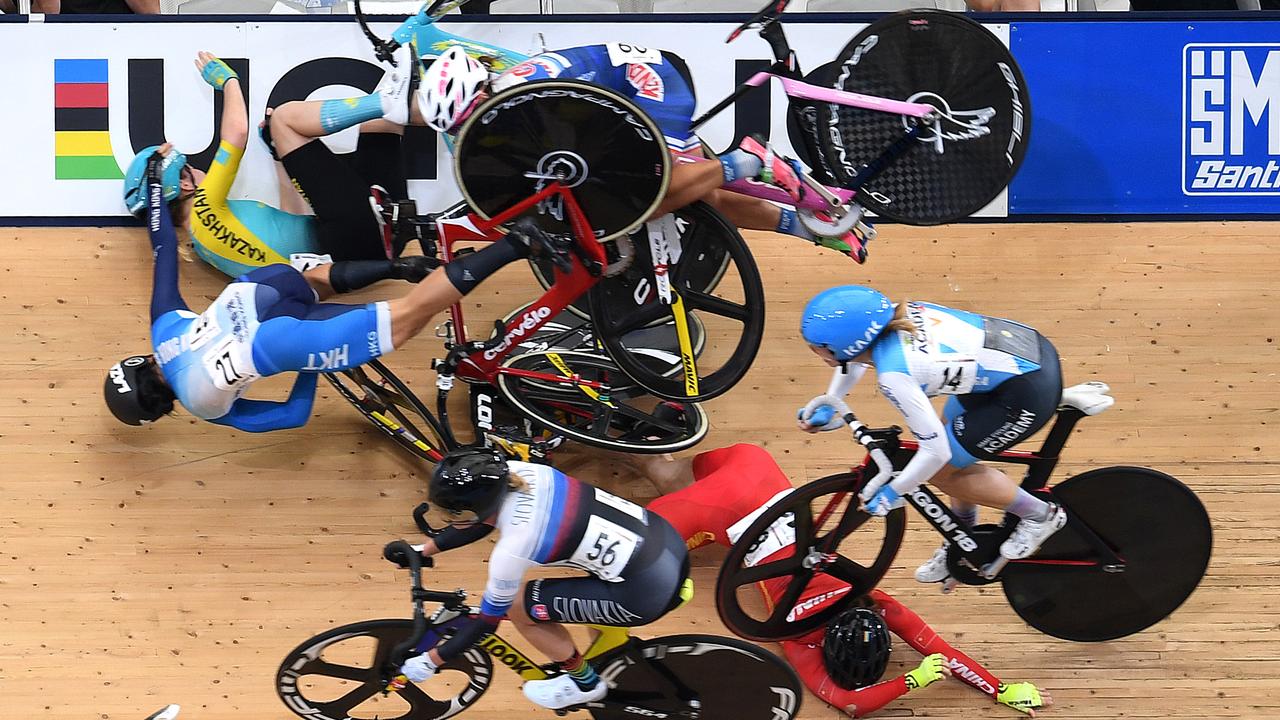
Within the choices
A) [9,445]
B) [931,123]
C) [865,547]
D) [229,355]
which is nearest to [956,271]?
[931,123]

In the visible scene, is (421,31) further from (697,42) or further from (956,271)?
(956,271)

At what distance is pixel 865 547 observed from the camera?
210 inches

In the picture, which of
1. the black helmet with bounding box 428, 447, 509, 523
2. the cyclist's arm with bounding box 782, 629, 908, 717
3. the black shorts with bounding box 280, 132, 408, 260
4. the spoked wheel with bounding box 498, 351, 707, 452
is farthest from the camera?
the black shorts with bounding box 280, 132, 408, 260

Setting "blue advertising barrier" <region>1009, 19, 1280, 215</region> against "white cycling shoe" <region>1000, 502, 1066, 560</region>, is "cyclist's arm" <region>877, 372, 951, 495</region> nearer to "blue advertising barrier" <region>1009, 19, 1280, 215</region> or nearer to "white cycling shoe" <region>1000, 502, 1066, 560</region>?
"white cycling shoe" <region>1000, 502, 1066, 560</region>

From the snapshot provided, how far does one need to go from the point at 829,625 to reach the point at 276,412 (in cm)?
236

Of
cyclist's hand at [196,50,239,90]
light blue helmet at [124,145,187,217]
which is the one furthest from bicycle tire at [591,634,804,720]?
cyclist's hand at [196,50,239,90]

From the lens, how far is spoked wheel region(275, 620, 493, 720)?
459 cm

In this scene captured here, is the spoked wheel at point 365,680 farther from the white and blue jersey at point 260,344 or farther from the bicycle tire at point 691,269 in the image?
the bicycle tire at point 691,269

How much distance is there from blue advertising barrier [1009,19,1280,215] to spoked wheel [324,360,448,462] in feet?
9.23

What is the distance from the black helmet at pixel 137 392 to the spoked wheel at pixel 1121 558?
3427 mm

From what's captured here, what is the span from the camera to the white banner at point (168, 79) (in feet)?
19.2

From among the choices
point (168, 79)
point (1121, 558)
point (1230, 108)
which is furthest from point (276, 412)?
point (1230, 108)

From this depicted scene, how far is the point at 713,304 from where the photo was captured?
17.1 feet

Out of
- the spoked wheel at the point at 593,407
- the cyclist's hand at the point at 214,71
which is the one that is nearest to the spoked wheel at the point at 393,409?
the spoked wheel at the point at 593,407
